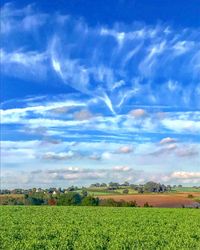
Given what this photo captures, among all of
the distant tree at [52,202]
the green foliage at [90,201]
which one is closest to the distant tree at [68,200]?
the distant tree at [52,202]

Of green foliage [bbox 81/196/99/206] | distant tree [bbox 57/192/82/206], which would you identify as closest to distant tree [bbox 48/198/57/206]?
distant tree [bbox 57/192/82/206]

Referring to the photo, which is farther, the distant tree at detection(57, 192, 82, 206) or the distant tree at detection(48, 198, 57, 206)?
the distant tree at detection(48, 198, 57, 206)

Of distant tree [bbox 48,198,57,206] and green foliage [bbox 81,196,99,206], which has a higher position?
distant tree [bbox 48,198,57,206]

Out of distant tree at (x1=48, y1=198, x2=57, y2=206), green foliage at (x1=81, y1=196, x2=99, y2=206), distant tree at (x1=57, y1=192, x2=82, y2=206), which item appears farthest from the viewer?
distant tree at (x1=48, y1=198, x2=57, y2=206)

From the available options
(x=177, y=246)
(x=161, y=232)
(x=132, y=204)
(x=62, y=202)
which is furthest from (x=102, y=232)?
(x=62, y=202)

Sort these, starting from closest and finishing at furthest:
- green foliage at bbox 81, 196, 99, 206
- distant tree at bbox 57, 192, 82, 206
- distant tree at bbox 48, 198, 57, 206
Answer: green foliage at bbox 81, 196, 99, 206
distant tree at bbox 57, 192, 82, 206
distant tree at bbox 48, 198, 57, 206

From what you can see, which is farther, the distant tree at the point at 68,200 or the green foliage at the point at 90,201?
the distant tree at the point at 68,200

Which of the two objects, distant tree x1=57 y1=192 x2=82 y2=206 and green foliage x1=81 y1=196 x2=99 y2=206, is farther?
distant tree x1=57 y1=192 x2=82 y2=206

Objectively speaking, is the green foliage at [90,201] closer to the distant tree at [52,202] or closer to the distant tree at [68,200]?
the distant tree at [68,200]

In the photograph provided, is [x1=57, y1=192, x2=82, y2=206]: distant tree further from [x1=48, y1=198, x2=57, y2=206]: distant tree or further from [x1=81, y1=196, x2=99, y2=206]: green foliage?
[x1=81, y1=196, x2=99, y2=206]: green foliage

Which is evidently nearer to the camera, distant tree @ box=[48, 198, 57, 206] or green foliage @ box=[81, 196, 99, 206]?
green foliage @ box=[81, 196, 99, 206]

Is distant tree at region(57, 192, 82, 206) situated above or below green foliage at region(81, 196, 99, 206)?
above

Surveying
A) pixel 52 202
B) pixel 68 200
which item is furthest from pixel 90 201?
pixel 52 202

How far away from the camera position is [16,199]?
10400cm
